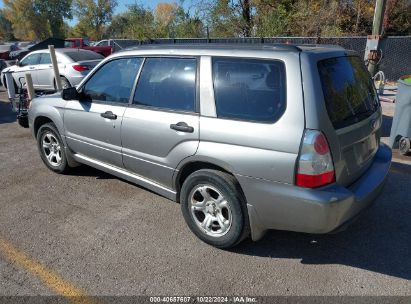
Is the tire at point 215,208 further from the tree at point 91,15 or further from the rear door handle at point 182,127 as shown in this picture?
the tree at point 91,15

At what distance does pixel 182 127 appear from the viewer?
3238mm

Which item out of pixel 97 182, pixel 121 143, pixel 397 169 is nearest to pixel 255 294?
pixel 121 143

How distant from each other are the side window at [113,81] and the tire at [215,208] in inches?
50.5

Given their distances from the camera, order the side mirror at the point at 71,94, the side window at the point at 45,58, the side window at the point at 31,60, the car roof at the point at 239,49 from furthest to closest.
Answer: the side window at the point at 31,60
the side window at the point at 45,58
the side mirror at the point at 71,94
the car roof at the point at 239,49

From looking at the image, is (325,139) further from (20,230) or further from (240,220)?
(20,230)

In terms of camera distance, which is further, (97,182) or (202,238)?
(97,182)

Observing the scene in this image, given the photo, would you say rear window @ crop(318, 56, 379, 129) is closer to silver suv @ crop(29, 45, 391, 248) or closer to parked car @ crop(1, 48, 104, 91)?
silver suv @ crop(29, 45, 391, 248)

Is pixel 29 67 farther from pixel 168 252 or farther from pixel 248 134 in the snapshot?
pixel 248 134

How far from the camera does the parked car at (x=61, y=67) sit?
10.2m

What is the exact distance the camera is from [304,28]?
17703 mm

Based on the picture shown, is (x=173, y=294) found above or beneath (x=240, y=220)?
beneath

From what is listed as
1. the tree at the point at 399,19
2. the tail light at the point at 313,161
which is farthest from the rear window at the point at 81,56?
the tree at the point at 399,19

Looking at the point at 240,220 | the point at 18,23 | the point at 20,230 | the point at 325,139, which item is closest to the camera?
the point at 325,139

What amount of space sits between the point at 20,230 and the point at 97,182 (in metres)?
1.27
